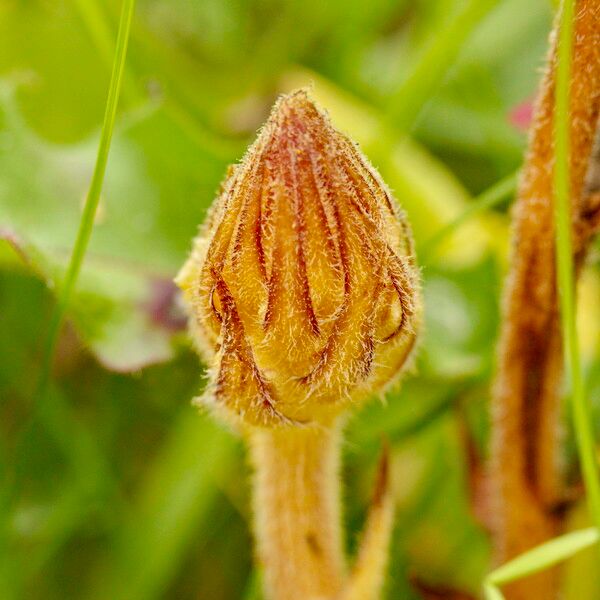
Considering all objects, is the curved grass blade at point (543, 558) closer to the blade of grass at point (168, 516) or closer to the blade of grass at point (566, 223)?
the blade of grass at point (566, 223)

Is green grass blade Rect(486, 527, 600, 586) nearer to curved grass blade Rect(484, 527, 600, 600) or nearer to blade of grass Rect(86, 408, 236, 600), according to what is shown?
curved grass blade Rect(484, 527, 600, 600)

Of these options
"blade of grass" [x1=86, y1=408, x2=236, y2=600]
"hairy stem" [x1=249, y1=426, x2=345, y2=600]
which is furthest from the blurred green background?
"hairy stem" [x1=249, y1=426, x2=345, y2=600]

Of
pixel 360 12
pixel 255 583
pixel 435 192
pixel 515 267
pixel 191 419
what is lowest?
pixel 255 583

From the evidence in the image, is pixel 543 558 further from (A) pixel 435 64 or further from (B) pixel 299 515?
(A) pixel 435 64

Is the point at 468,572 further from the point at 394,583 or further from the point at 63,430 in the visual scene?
the point at 63,430

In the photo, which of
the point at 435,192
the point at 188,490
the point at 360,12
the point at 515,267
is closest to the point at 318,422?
the point at 515,267

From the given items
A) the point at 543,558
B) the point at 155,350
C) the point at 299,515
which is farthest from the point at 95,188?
the point at 543,558
